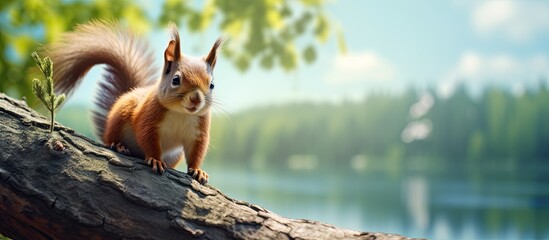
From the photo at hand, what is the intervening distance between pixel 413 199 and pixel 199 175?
753 cm

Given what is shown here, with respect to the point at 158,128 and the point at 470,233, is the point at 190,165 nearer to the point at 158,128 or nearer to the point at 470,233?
the point at 158,128

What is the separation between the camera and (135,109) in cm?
146

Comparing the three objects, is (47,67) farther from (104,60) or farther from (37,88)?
(104,60)

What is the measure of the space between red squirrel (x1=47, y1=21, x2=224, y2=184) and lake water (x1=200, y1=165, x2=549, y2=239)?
5.59 metres

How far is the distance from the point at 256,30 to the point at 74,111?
48.8 inches

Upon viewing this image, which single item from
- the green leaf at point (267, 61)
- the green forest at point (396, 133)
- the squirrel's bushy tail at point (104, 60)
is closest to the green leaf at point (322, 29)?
the green leaf at point (267, 61)

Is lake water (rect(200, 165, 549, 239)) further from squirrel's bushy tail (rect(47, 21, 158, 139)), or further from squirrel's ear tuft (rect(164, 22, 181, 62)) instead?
squirrel's ear tuft (rect(164, 22, 181, 62))

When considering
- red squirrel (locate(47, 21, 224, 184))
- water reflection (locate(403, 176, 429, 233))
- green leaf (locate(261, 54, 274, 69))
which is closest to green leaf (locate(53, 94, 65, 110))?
red squirrel (locate(47, 21, 224, 184))

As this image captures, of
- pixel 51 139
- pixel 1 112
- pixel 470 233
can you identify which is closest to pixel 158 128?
pixel 51 139

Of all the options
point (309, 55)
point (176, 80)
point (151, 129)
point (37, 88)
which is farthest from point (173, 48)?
point (309, 55)

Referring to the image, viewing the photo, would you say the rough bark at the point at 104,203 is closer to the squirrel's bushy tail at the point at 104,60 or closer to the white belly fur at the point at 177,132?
the white belly fur at the point at 177,132

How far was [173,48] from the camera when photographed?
1.31 metres

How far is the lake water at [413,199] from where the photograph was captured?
749cm

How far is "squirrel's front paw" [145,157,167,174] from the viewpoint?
1.27 meters
